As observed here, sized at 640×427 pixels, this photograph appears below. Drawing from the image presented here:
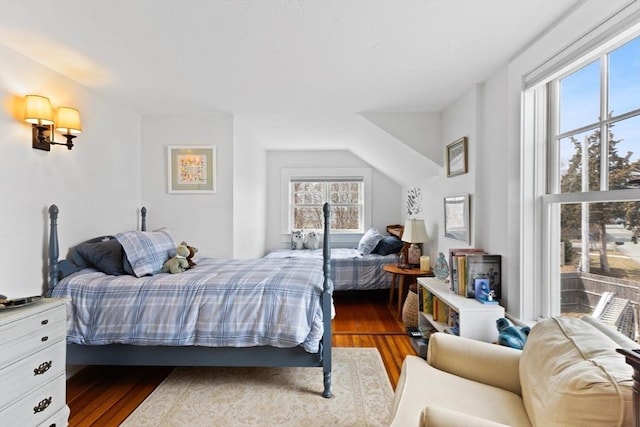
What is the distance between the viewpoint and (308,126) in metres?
3.81

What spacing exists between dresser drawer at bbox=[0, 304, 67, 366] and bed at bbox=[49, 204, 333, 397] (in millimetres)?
366

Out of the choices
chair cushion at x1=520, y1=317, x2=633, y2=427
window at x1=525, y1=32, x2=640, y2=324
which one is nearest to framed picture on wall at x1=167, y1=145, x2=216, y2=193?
window at x1=525, y1=32, x2=640, y2=324

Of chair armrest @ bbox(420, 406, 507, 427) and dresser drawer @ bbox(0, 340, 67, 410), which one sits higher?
chair armrest @ bbox(420, 406, 507, 427)

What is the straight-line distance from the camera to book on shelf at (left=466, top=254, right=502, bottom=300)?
2244 mm

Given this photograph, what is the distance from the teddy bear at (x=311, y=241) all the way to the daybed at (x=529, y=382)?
3594mm

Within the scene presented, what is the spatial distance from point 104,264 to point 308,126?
2.48 metres

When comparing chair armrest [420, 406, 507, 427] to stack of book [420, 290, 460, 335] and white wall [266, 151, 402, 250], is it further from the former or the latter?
white wall [266, 151, 402, 250]

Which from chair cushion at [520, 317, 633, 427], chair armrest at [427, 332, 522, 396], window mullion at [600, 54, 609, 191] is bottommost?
chair armrest at [427, 332, 522, 396]

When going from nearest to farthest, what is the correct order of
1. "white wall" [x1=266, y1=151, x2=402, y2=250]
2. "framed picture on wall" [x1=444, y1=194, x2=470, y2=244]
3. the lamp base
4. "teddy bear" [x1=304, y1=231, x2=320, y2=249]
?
"framed picture on wall" [x1=444, y1=194, x2=470, y2=244]
the lamp base
"teddy bear" [x1=304, y1=231, x2=320, y2=249]
"white wall" [x1=266, y1=151, x2=402, y2=250]

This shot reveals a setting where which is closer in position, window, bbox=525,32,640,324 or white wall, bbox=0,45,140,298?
window, bbox=525,32,640,324

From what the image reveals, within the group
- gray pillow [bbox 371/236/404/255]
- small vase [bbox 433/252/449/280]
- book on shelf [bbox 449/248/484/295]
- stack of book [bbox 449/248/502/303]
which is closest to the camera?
stack of book [bbox 449/248/502/303]

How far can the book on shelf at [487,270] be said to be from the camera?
7.36ft

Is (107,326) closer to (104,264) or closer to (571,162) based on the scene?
(104,264)

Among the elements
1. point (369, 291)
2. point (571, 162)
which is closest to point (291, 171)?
point (369, 291)
